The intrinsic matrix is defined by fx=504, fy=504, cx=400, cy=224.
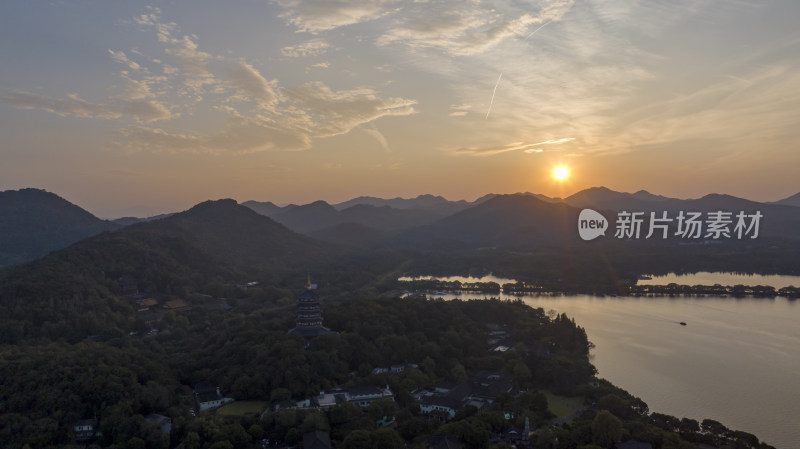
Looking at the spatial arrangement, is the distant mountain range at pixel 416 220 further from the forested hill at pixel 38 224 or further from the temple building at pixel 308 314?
the temple building at pixel 308 314

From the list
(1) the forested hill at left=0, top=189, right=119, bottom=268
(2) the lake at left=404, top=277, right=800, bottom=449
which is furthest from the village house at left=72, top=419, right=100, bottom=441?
(1) the forested hill at left=0, top=189, right=119, bottom=268

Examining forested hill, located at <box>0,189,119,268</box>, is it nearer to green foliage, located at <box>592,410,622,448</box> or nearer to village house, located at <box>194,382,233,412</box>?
village house, located at <box>194,382,233,412</box>

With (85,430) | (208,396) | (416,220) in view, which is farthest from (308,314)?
(416,220)

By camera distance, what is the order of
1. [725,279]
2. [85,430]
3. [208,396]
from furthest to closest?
[725,279]
[208,396]
[85,430]

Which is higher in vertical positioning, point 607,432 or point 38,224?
point 38,224

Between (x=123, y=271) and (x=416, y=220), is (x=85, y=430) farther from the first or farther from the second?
(x=416, y=220)

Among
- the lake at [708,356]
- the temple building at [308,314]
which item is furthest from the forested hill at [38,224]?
the lake at [708,356]
